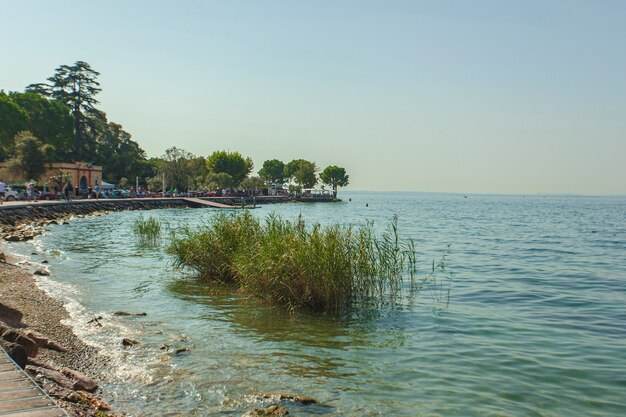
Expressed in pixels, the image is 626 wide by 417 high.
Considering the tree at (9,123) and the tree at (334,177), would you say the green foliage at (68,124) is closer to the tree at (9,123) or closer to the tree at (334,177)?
the tree at (9,123)

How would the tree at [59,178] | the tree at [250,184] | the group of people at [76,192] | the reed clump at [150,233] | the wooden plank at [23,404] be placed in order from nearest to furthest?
the wooden plank at [23,404], the reed clump at [150,233], the group of people at [76,192], the tree at [59,178], the tree at [250,184]

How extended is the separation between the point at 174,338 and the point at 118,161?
99393 millimetres

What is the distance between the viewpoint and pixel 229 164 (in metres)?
125

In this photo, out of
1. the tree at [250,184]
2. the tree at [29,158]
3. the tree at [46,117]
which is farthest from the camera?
the tree at [250,184]

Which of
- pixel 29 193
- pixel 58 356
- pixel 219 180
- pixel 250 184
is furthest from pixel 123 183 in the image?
pixel 58 356

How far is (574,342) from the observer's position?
428 inches

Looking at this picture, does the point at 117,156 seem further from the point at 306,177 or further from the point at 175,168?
the point at 306,177

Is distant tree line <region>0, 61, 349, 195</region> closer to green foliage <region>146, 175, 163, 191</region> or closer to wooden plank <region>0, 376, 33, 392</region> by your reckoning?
green foliage <region>146, 175, 163, 191</region>

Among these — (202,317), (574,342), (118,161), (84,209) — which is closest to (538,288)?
(574,342)

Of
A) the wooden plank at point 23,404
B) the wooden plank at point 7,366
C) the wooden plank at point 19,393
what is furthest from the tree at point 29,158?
the wooden plank at point 23,404

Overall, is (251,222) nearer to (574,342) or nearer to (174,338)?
(174,338)

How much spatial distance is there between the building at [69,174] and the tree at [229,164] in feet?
158

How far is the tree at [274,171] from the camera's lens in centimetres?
19525

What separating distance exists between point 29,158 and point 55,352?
2358 inches
